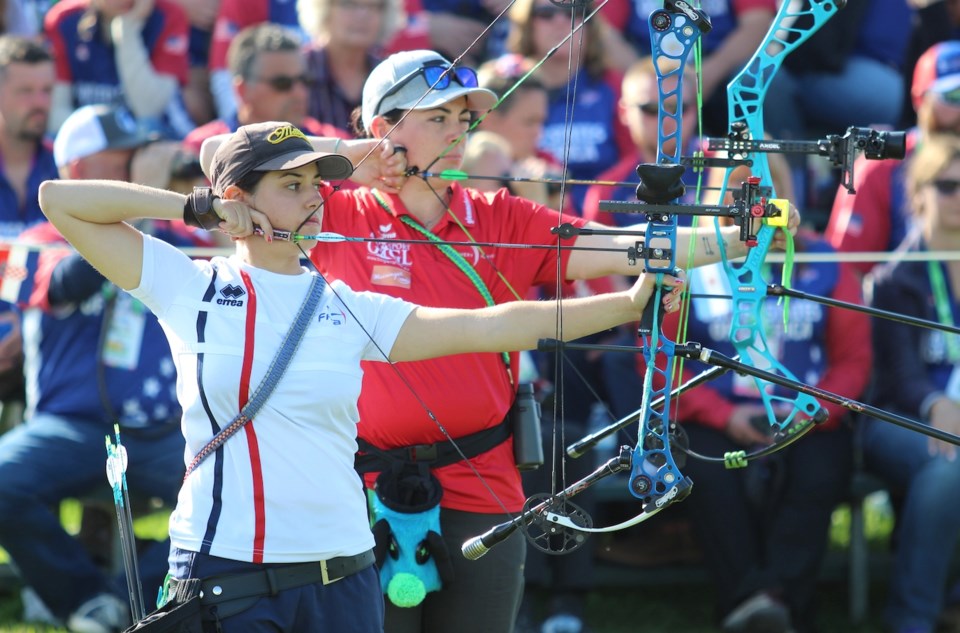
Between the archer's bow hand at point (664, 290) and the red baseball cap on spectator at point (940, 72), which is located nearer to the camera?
the archer's bow hand at point (664, 290)

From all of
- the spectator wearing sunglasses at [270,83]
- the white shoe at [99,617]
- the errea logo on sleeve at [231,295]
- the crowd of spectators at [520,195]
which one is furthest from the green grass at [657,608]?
the errea logo on sleeve at [231,295]

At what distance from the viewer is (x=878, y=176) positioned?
6.52m

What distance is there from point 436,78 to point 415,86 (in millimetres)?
67

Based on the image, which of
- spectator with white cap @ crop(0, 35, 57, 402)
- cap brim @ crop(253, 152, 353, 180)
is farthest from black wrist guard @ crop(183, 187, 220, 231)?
spectator with white cap @ crop(0, 35, 57, 402)

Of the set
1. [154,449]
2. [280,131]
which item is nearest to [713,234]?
[280,131]

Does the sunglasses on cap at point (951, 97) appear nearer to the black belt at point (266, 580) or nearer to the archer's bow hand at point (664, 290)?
the archer's bow hand at point (664, 290)

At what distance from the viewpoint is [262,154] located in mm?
3193

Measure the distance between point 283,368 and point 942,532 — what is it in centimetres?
352

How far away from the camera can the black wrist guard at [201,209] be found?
3121 millimetres

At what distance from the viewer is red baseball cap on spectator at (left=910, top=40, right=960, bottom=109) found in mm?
6395

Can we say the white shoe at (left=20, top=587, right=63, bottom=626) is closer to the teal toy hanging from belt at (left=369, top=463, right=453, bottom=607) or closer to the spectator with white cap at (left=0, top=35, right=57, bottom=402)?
the spectator with white cap at (left=0, top=35, right=57, bottom=402)

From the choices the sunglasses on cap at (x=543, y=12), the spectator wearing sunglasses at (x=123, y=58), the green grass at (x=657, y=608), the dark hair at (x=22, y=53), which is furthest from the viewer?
the spectator wearing sunglasses at (x=123, y=58)

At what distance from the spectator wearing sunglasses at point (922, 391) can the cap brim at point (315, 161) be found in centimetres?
329

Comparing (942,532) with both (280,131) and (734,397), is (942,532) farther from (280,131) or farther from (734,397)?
(280,131)
